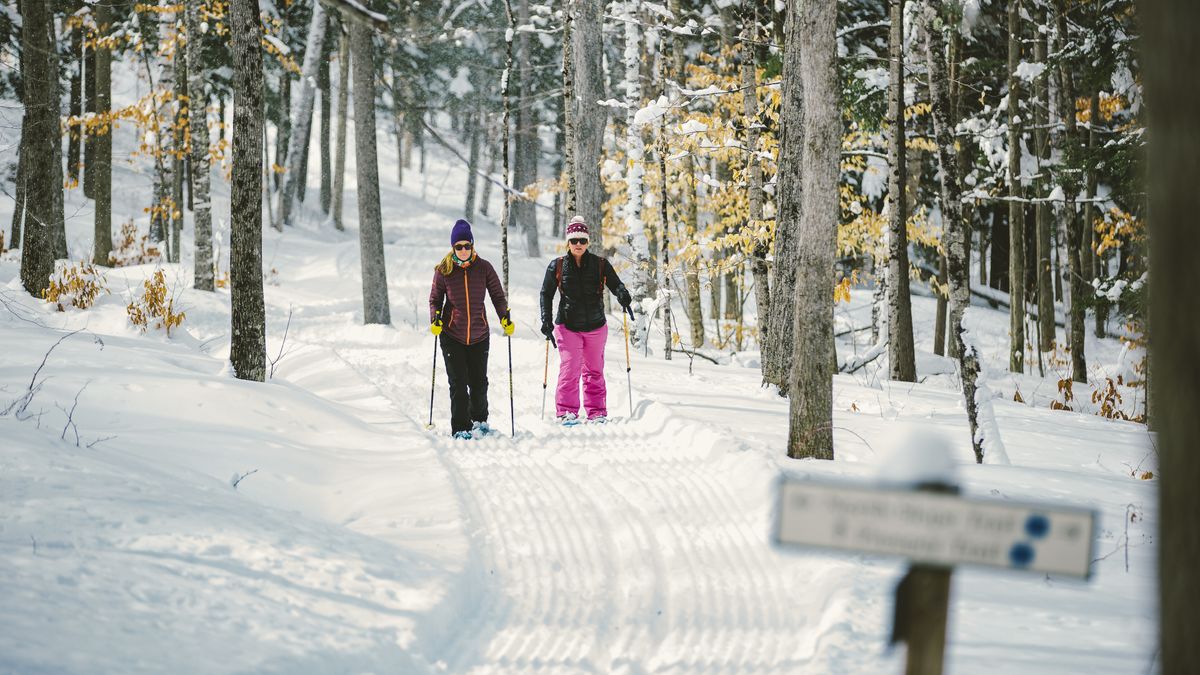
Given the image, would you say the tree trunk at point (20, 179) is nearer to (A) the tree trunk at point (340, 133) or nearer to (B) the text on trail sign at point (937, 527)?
(A) the tree trunk at point (340, 133)

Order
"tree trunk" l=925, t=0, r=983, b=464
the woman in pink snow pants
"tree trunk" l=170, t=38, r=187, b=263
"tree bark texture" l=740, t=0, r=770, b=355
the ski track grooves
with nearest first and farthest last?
the ski track grooves, "tree trunk" l=925, t=0, r=983, b=464, the woman in pink snow pants, "tree bark texture" l=740, t=0, r=770, b=355, "tree trunk" l=170, t=38, r=187, b=263

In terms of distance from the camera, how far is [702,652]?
3879mm

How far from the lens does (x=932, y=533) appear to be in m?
1.88

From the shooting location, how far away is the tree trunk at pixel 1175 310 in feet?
5.66

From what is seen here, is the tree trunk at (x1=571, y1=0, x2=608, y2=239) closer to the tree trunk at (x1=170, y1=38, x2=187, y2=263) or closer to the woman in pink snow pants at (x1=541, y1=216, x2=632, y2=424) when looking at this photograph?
the woman in pink snow pants at (x1=541, y1=216, x2=632, y2=424)

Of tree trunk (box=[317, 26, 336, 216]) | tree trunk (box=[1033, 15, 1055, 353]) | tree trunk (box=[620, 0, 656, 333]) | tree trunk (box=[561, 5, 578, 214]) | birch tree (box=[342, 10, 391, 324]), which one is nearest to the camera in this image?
tree trunk (box=[561, 5, 578, 214])

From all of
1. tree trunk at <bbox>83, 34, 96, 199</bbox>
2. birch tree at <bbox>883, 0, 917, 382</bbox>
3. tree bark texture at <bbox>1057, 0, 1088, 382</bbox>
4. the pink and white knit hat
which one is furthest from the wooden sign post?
tree trunk at <bbox>83, 34, 96, 199</bbox>

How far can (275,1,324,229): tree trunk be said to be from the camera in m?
26.8

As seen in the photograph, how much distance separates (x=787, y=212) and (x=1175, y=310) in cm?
871

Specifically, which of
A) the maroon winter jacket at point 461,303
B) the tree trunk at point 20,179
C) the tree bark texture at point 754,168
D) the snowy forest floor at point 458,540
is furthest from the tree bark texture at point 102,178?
the tree bark texture at point 754,168

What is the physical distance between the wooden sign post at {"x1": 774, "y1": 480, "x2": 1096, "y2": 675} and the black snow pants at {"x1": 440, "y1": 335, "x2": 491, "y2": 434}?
23.1ft

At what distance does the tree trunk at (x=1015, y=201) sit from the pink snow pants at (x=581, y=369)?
12549 millimetres

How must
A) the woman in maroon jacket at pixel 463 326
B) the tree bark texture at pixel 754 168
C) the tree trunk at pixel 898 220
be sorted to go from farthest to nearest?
the tree trunk at pixel 898 220, the tree bark texture at pixel 754 168, the woman in maroon jacket at pixel 463 326

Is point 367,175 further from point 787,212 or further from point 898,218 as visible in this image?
point 898,218
